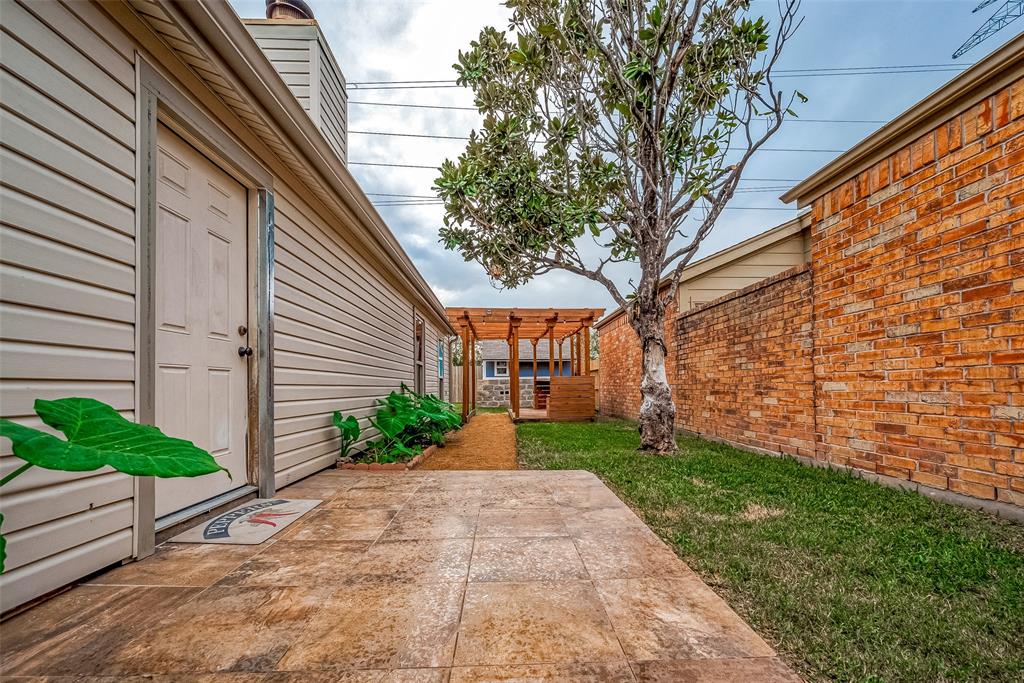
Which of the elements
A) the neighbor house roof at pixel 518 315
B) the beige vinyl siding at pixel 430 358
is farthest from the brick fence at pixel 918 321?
the beige vinyl siding at pixel 430 358

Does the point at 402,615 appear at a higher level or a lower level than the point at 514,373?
lower

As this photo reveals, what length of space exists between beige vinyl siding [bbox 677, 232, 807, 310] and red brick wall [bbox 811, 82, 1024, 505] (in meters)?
3.74

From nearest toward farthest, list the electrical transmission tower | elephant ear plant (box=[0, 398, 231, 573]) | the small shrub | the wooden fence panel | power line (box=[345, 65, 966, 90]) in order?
elephant ear plant (box=[0, 398, 231, 573])
the small shrub
the electrical transmission tower
the wooden fence panel
power line (box=[345, 65, 966, 90])

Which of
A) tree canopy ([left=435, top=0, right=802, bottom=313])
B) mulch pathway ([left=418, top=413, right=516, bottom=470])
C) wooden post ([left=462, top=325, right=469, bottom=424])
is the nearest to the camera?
mulch pathway ([left=418, top=413, right=516, bottom=470])

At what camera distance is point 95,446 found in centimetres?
115

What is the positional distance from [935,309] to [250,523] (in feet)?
14.3

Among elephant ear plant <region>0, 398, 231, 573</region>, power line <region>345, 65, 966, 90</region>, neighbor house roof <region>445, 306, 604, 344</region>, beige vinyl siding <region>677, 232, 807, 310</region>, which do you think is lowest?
elephant ear plant <region>0, 398, 231, 573</region>

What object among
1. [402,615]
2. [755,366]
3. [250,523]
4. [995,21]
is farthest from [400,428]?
[995,21]

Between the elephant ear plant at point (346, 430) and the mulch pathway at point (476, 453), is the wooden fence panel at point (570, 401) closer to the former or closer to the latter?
the mulch pathway at point (476, 453)

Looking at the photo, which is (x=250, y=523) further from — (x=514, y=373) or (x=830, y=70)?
(x=830, y=70)

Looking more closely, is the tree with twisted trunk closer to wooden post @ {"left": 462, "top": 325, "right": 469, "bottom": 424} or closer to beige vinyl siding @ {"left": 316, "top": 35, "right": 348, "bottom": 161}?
beige vinyl siding @ {"left": 316, "top": 35, "right": 348, "bottom": 161}

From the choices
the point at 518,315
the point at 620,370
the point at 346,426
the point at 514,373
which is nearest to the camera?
the point at 346,426

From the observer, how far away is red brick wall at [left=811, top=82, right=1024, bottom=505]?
245 centimetres

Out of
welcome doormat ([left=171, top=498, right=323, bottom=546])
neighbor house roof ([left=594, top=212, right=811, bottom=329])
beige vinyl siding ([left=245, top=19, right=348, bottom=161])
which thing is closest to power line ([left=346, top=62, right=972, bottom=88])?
beige vinyl siding ([left=245, top=19, right=348, bottom=161])
